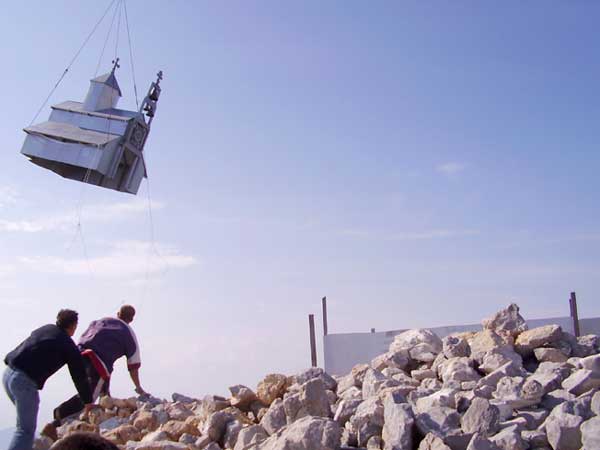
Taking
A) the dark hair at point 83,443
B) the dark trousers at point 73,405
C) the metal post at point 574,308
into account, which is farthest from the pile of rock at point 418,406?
the metal post at point 574,308

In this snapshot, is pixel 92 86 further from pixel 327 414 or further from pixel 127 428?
pixel 327 414

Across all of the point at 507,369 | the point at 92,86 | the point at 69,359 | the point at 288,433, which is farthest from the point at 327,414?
the point at 92,86

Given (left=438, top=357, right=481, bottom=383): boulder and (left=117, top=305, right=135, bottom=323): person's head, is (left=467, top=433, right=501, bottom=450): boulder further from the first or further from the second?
(left=117, top=305, right=135, bottom=323): person's head

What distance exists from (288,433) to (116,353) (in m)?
2.97

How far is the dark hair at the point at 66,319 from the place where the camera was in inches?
202

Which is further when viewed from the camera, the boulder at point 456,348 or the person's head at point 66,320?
the boulder at point 456,348

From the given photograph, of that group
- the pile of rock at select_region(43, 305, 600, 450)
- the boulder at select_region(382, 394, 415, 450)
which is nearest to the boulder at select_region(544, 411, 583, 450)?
the pile of rock at select_region(43, 305, 600, 450)

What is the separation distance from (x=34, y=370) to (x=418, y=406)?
303 centimetres

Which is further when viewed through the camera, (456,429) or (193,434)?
(193,434)

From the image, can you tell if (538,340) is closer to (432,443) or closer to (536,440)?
(536,440)

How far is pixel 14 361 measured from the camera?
4945 millimetres

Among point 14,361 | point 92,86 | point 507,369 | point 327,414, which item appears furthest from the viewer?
point 92,86

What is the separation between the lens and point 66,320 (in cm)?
515

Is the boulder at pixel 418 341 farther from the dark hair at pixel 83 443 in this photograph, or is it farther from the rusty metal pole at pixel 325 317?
the dark hair at pixel 83 443
